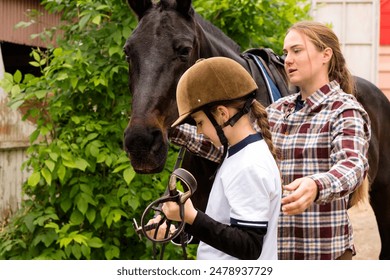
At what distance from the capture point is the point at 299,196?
1.95 m

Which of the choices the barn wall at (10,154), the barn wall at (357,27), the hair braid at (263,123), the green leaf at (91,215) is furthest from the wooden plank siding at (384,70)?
the hair braid at (263,123)

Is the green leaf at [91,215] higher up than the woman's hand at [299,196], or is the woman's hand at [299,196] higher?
the woman's hand at [299,196]

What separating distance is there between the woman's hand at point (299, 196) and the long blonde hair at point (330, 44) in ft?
2.17

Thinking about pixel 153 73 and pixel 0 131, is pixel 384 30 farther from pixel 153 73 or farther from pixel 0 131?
pixel 153 73

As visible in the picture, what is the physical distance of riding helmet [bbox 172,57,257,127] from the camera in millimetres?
2004

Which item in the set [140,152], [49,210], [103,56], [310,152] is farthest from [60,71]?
[310,152]

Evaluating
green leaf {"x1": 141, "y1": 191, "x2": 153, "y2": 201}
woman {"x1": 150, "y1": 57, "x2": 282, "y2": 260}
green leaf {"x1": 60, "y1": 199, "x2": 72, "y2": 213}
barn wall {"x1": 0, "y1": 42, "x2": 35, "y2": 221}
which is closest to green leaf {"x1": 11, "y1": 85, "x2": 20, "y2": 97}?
Answer: green leaf {"x1": 60, "y1": 199, "x2": 72, "y2": 213}

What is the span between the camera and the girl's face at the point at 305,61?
8.07 feet

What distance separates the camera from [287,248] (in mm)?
2488

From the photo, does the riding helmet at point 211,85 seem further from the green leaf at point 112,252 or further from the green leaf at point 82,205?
the green leaf at point 112,252

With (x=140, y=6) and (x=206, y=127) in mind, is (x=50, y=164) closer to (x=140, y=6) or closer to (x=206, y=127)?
(x=140, y=6)

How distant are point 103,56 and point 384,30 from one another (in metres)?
8.50

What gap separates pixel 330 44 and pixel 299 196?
2.58 ft

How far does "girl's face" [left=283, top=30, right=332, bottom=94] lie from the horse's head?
0.77 meters
